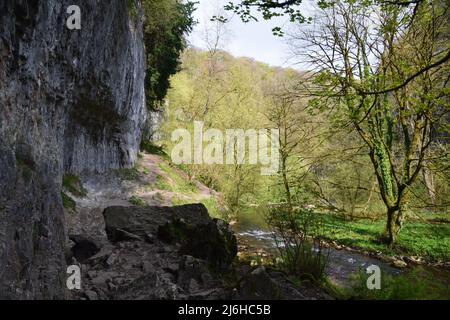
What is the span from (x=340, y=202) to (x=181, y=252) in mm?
14090

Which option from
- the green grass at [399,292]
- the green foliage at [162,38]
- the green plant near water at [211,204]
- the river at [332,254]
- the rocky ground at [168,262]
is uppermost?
the green foliage at [162,38]

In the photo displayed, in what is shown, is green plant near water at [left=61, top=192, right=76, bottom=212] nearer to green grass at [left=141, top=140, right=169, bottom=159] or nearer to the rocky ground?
the rocky ground

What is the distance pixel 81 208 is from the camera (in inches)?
444

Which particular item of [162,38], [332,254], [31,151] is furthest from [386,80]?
[162,38]

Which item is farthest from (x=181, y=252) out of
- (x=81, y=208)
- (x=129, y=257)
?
(x=81, y=208)

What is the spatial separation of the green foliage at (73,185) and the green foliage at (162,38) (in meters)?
12.7

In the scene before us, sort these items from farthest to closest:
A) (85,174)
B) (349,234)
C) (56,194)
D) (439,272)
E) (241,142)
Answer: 1. (241,142)
2. (349,234)
3. (85,174)
4. (439,272)
5. (56,194)

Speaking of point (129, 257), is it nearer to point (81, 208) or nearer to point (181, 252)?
point (181, 252)

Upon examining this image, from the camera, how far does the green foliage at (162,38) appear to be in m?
21.3

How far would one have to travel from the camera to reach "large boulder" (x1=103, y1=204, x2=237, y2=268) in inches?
211

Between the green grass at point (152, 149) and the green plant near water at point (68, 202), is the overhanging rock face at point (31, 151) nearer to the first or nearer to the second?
the green plant near water at point (68, 202)

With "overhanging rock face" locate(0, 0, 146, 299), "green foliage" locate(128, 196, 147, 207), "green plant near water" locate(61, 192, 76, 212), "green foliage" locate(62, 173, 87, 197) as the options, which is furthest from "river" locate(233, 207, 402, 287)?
"green foliage" locate(62, 173, 87, 197)

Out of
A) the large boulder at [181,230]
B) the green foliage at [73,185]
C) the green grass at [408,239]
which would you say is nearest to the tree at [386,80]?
the green grass at [408,239]

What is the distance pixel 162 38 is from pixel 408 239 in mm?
19455
